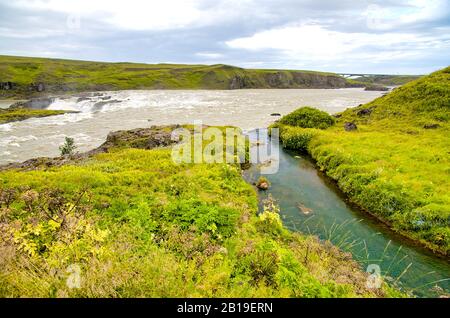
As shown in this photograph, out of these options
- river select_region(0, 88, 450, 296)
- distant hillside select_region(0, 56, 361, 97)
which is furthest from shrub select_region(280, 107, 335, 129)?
distant hillside select_region(0, 56, 361, 97)

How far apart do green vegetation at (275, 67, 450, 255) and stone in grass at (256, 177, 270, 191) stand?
5.76 metres

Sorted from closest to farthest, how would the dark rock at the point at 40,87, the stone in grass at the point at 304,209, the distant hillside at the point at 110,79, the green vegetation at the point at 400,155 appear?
the green vegetation at the point at 400,155 < the stone in grass at the point at 304,209 < the dark rock at the point at 40,87 < the distant hillside at the point at 110,79

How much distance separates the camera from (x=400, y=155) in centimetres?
2652

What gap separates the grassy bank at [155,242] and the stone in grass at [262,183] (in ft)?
7.08

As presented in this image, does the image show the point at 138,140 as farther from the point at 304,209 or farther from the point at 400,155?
the point at 400,155

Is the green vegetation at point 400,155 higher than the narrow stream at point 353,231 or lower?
higher

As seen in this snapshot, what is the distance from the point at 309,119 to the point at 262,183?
23362mm

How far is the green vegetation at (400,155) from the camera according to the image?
57.1 ft

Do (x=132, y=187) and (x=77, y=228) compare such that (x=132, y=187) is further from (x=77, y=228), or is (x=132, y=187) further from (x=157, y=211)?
(x=77, y=228)

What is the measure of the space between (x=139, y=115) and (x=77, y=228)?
219 feet

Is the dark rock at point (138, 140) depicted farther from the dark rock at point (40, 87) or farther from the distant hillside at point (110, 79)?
the dark rock at point (40, 87)

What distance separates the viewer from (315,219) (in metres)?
18.8

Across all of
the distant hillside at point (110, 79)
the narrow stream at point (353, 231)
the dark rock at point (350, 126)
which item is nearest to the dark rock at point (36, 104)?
the distant hillside at point (110, 79)
